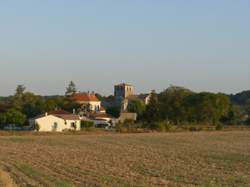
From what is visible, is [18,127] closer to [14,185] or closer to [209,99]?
[209,99]

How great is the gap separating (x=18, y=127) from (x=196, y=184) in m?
86.0

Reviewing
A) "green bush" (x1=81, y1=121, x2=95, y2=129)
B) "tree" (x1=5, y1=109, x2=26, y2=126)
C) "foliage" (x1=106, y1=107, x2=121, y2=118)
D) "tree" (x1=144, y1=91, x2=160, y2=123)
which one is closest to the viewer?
"tree" (x1=5, y1=109, x2=26, y2=126)

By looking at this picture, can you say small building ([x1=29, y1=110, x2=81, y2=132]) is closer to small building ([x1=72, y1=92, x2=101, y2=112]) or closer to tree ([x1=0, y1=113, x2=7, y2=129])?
tree ([x1=0, y1=113, x2=7, y2=129])

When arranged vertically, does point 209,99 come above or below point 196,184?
above

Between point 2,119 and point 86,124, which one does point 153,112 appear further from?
point 2,119

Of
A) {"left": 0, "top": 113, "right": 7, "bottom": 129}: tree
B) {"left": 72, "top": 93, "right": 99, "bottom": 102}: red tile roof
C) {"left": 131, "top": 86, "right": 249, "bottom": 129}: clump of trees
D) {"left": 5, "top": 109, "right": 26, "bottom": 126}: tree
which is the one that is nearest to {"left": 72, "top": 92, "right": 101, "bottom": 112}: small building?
{"left": 72, "top": 93, "right": 99, "bottom": 102}: red tile roof

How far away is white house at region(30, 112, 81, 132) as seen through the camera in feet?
331

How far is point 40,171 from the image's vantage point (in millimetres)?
25609

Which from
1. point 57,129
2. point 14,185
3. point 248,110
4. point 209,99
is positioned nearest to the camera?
point 14,185

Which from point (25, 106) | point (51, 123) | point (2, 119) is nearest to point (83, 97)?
point (25, 106)

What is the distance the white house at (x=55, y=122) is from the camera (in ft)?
331

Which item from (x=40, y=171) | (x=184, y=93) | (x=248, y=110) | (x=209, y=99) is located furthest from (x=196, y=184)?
(x=248, y=110)

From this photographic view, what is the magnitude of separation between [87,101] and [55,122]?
172 feet

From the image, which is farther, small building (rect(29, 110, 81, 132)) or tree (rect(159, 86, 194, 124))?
tree (rect(159, 86, 194, 124))
